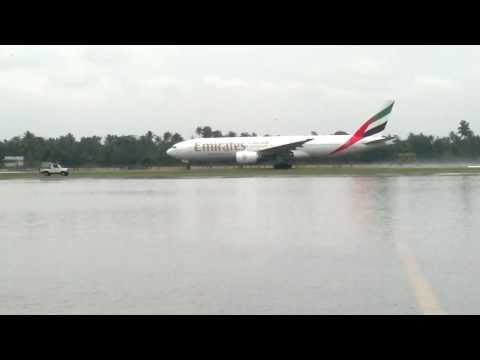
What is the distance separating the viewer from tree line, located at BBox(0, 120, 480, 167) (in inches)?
2539

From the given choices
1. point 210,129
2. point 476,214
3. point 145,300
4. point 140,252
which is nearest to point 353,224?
point 476,214

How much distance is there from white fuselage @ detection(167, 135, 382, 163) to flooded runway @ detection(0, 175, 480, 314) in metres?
34.9

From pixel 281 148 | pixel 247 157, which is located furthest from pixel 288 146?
pixel 247 157

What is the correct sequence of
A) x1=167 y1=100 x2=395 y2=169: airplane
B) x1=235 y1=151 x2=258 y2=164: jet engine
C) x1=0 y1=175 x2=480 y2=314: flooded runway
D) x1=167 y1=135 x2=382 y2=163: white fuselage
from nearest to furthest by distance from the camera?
x1=0 y1=175 x2=480 y2=314: flooded runway < x1=235 y1=151 x2=258 y2=164: jet engine < x1=167 y1=100 x2=395 y2=169: airplane < x1=167 y1=135 x2=382 y2=163: white fuselage

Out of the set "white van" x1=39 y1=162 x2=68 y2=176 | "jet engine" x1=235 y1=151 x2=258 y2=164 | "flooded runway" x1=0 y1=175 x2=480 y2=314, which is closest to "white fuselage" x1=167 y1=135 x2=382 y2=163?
"jet engine" x1=235 y1=151 x2=258 y2=164

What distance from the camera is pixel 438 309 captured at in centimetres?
497

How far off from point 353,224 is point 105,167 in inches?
2255

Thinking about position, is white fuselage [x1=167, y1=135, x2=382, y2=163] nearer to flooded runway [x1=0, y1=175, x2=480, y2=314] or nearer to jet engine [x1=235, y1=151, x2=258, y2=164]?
jet engine [x1=235, y1=151, x2=258, y2=164]

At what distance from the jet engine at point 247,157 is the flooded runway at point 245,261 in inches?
1299

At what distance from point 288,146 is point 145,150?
43.3 meters

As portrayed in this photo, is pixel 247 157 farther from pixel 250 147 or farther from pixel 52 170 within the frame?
pixel 52 170

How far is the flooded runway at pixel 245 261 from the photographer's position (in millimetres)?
5328

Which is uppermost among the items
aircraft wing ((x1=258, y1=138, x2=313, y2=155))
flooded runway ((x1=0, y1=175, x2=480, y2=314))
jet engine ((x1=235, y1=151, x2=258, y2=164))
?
aircraft wing ((x1=258, y1=138, x2=313, y2=155))
